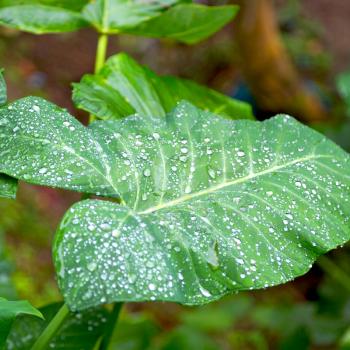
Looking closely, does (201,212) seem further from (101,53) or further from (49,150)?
(101,53)

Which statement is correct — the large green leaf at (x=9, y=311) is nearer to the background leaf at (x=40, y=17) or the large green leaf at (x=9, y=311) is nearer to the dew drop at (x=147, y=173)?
the dew drop at (x=147, y=173)

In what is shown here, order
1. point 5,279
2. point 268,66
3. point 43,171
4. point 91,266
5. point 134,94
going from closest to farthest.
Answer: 1. point 91,266
2. point 43,171
3. point 134,94
4. point 5,279
5. point 268,66

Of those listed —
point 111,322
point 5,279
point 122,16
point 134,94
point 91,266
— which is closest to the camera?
point 91,266

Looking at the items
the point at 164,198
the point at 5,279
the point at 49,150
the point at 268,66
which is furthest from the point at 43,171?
the point at 268,66

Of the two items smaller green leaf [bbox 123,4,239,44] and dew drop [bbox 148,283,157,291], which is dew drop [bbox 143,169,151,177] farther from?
smaller green leaf [bbox 123,4,239,44]

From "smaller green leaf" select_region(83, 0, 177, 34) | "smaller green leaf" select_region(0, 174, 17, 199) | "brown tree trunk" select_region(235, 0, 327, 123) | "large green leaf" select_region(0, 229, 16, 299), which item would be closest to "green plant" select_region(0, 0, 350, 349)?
"smaller green leaf" select_region(0, 174, 17, 199)

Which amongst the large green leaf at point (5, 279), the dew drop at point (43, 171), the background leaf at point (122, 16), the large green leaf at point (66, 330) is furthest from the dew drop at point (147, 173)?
the large green leaf at point (5, 279)

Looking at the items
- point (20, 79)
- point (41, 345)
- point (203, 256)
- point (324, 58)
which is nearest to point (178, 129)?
point (203, 256)
